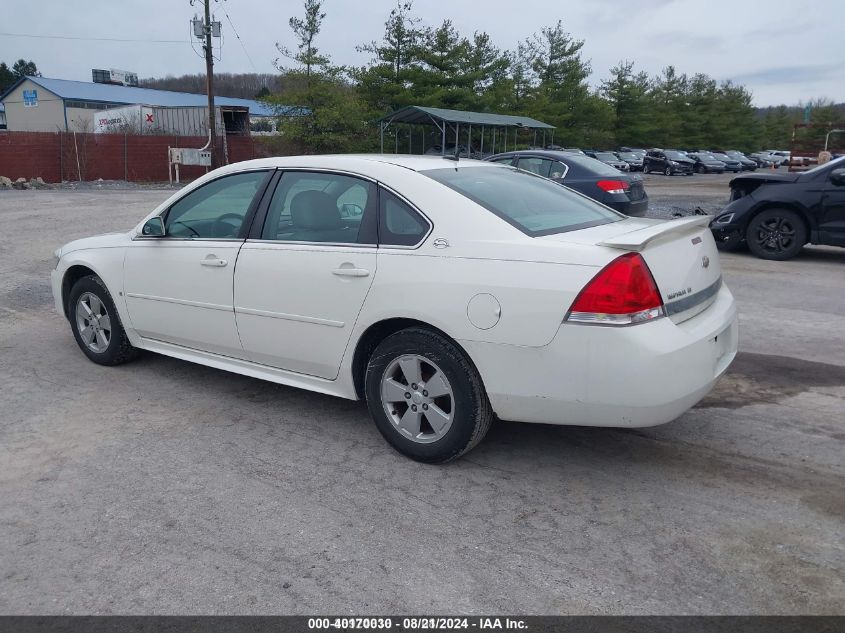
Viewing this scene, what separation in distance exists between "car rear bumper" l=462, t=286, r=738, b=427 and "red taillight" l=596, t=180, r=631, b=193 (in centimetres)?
830

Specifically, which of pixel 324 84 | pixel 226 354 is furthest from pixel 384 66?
pixel 226 354

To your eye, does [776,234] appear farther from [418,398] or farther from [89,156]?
[89,156]

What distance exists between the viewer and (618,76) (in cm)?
5597

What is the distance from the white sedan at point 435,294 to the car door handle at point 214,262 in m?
0.03

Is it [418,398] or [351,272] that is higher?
[351,272]

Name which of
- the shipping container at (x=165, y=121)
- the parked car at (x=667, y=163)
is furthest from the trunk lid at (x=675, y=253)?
the parked car at (x=667, y=163)

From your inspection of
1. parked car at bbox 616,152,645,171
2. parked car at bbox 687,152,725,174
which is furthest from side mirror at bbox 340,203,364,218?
parked car at bbox 687,152,725,174

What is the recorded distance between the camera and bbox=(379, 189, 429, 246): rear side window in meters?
3.67

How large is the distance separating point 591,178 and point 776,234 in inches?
113

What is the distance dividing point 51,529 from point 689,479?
2973 mm

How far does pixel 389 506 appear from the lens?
3.32 m

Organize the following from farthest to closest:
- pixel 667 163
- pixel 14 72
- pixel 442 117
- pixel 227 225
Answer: pixel 14 72 → pixel 667 163 → pixel 442 117 → pixel 227 225

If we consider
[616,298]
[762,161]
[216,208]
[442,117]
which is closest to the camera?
[616,298]

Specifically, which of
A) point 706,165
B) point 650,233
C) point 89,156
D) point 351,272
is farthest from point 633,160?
point 351,272
